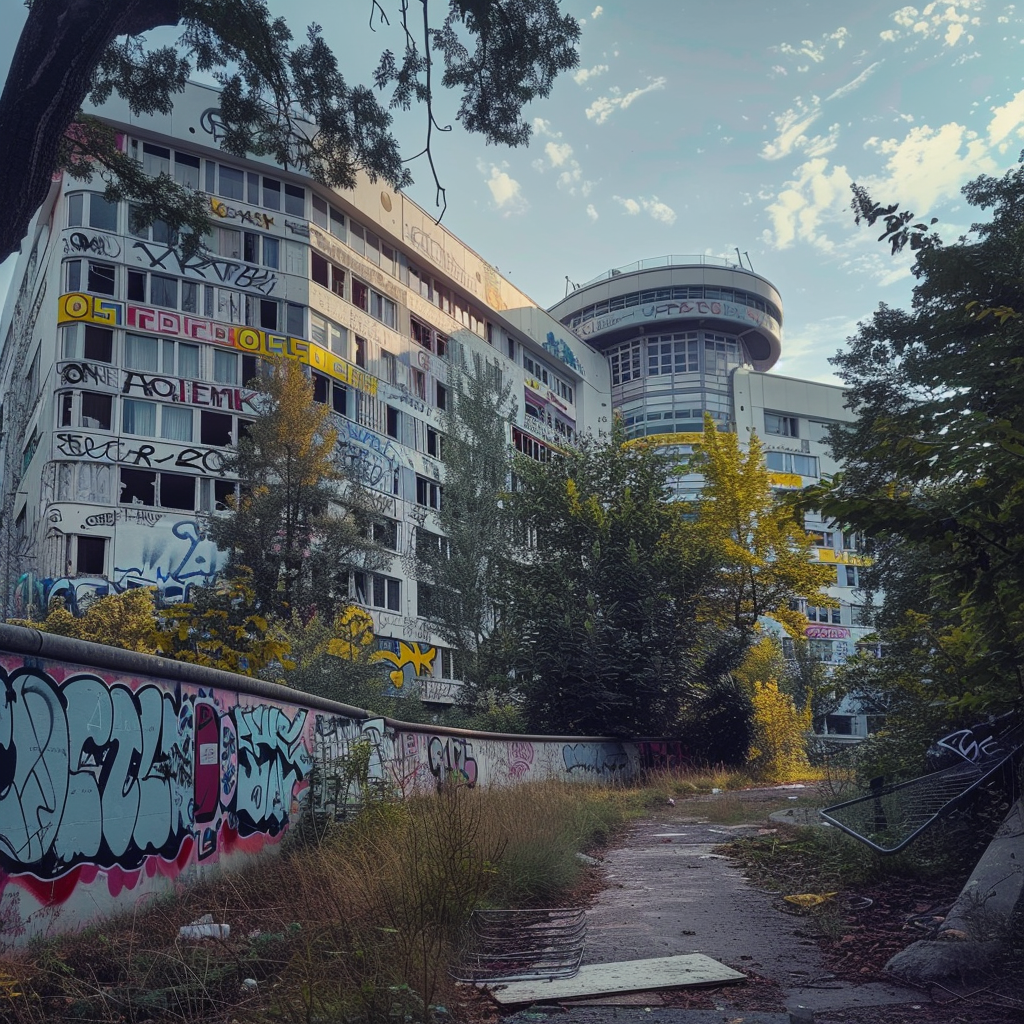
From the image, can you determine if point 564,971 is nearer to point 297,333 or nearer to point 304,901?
point 304,901

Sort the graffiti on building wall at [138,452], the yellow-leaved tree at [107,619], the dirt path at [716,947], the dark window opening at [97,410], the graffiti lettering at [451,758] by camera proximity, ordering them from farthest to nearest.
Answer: the dark window opening at [97,410], the graffiti on building wall at [138,452], the yellow-leaved tree at [107,619], the graffiti lettering at [451,758], the dirt path at [716,947]

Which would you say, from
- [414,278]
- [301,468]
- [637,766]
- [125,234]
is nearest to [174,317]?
[125,234]

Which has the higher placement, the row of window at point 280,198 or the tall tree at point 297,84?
the row of window at point 280,198

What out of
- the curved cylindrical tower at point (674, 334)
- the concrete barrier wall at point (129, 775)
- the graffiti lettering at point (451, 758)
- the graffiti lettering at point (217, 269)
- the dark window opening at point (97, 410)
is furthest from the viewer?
the curved cylindrical tower at point (674, 334)

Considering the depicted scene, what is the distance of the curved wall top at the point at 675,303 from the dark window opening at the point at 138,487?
147 feet

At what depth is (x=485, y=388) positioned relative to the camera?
1369 inches

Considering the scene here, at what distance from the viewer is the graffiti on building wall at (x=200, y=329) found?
3197cm

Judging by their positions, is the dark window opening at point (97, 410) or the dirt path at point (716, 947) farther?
the dark window opening at point (97, 410)

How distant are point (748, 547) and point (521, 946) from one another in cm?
2959

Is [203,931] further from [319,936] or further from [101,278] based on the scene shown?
[101,278]

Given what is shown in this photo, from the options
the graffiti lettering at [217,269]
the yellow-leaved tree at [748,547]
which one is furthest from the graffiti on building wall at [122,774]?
the graffiti lettering at [217,269]

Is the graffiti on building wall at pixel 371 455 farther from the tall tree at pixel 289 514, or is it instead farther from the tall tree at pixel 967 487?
the tall tree at pixel 967 487

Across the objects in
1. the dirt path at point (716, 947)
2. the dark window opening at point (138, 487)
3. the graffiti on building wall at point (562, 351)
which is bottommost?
the dirt path at point (716, 947)

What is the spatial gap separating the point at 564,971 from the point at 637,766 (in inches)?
850
